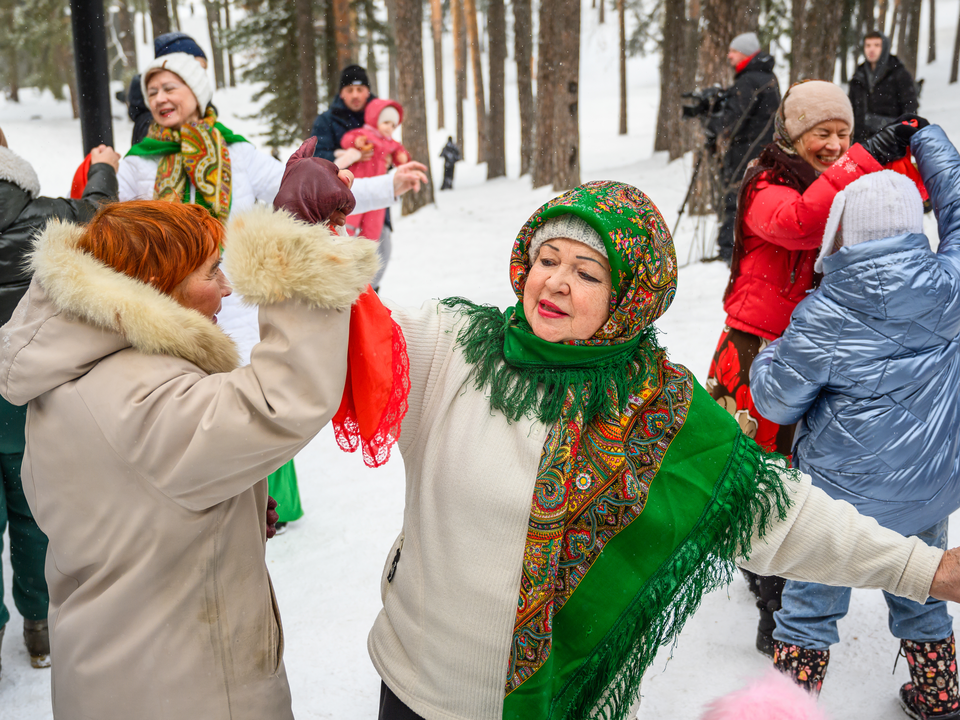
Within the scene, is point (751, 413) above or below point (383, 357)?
below

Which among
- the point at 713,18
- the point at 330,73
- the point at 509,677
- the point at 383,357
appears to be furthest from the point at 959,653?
the point at 330,73

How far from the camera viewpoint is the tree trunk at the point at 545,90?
13.6 metres

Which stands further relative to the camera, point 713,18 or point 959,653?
point 713,18

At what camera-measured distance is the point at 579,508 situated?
1.75 meters

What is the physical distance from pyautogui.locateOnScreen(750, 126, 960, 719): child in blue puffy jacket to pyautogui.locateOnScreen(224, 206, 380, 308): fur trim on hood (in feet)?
5.59

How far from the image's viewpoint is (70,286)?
1.49 meters

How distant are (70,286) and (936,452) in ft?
8.39

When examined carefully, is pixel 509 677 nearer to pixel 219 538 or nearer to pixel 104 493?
pixel 219 538

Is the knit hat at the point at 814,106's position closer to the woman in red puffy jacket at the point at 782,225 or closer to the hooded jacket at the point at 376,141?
the woman in red puffy jacket at the point at 782,225

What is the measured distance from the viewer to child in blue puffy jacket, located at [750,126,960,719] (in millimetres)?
2396

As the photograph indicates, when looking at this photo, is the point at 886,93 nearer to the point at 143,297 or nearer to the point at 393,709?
the point at 393,709

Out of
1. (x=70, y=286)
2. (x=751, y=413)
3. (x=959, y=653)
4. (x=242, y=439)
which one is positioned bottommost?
(x=959, y=653)

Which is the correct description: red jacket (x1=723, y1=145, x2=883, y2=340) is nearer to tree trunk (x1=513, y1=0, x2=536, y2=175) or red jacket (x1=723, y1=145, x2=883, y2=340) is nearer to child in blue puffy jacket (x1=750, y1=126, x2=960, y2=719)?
child in blue puffy jacket (x1=750, y1=126, x2=960, y2=719)

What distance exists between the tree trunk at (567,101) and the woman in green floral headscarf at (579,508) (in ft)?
36.9
